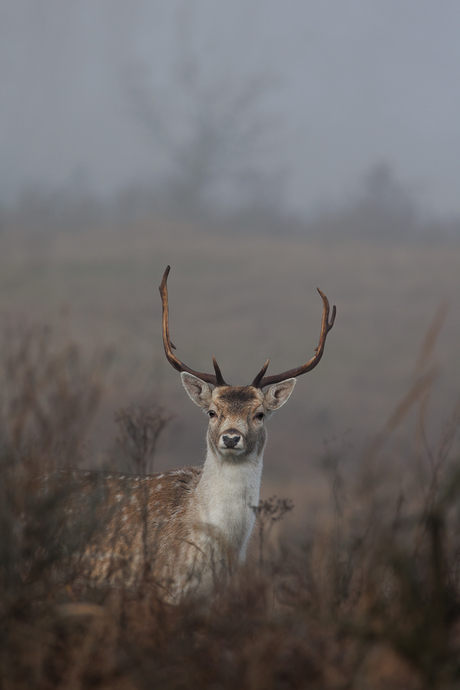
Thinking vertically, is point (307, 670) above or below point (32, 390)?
below

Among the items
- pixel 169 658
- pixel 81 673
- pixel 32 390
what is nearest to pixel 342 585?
pixel 169 658

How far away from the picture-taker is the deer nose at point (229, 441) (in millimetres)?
6395

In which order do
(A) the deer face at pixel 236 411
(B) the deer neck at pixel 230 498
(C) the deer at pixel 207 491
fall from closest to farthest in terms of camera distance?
1. (C) the deer at pixel 207 491
2. (B) the deer neck at pixel 230 498
3. (A) the deer face at pixel 236 411

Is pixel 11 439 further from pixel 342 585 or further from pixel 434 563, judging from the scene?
pixel 434 563

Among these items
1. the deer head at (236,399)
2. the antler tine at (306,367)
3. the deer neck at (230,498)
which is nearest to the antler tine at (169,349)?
the deer head at (236,399)

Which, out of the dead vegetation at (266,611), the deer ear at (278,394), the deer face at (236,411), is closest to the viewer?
the dead vegetation at (266,611)

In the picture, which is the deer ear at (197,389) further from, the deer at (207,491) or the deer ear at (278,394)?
the deer ear at (278,394)

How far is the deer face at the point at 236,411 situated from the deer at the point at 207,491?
10 mm

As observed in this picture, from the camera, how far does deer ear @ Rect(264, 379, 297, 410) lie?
291 inches

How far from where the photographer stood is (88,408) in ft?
14.3

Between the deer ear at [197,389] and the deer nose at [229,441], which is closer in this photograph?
the deer nose at [229,441]

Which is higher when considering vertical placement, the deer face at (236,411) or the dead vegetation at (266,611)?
the deer face at (236,411)

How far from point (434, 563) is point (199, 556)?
12.7 ft

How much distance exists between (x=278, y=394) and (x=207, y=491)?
158 centimetres
